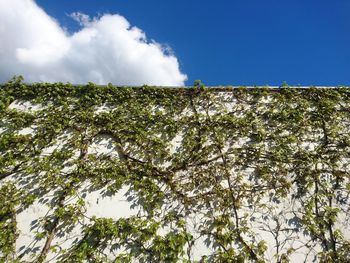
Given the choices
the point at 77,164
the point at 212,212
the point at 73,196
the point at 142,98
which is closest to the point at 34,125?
the point at 77,164

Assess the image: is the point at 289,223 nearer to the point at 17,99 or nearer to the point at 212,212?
the point at 212,212

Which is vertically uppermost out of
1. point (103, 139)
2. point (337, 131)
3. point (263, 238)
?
point (337, 131)

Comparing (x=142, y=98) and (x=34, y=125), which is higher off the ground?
(x=142, y=98)

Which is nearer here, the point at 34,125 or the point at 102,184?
the point at 102,184

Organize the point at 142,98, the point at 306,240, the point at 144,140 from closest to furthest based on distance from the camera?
the point at 306,240
the point at 144,140
the point at 142,98

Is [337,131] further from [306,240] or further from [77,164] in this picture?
[77,164]

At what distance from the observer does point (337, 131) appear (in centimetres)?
465

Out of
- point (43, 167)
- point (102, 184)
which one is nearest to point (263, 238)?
point (102, 184)

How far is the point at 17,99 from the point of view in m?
5.09

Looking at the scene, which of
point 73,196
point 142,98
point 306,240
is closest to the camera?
point 306,240

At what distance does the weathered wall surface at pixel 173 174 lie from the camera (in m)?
3.73

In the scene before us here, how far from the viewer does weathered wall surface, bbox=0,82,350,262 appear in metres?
3.73

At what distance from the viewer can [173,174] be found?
4.27 m

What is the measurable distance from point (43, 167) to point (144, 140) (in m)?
1.55
